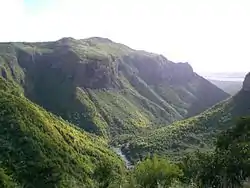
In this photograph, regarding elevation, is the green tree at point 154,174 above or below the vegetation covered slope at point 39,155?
above

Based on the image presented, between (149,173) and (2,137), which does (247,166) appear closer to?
(149,173)

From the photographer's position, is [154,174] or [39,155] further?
[39,155]

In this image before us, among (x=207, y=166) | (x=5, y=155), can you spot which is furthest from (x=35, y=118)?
(x=207, y=166)

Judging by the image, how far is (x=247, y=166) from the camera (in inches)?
2264

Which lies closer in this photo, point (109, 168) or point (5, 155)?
point (109, 168)

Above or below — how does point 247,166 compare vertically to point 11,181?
above

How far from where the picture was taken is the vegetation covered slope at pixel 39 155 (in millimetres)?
112375

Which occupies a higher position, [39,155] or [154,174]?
[154,174]

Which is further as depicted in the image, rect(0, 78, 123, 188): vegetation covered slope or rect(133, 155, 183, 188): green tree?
rect(0, 78, 123, 188): vegetation covered slope

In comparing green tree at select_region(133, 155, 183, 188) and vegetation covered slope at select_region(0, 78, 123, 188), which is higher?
green tree at select_region(133, 155, 183, 188)

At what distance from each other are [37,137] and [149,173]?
67042 millimetres

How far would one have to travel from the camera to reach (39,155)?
126 meters

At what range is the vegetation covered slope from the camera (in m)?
112

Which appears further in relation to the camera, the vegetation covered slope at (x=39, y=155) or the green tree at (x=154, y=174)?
the vegetation covered slope at (x=39, y=155)
